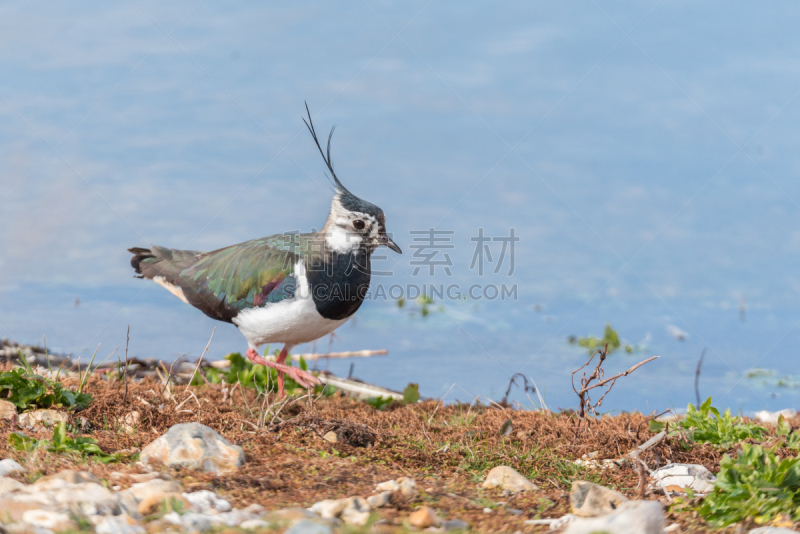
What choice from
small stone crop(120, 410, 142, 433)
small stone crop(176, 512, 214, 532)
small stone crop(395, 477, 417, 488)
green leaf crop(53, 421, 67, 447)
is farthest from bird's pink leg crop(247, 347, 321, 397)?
small stone crop(176, 512, 214, 532)

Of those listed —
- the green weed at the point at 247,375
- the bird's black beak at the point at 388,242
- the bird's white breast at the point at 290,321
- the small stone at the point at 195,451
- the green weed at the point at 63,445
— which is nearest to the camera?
the small stone at the point at 195,451

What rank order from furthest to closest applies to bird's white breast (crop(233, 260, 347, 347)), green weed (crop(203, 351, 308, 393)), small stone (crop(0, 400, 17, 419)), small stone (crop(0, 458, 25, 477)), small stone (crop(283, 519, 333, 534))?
green weed (crop(203, 351, 308, 393))
bird's white breast (crop(233, 260, 347, 347))
small stone (crop(0, 400, 17, 419))
small stone (crop(0, 458, 25, 477))
small stone (crop(283, 519, 333, 534))

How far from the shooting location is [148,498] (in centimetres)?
373

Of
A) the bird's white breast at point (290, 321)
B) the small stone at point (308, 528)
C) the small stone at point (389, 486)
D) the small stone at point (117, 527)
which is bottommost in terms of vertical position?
the small stone at point (117, 527)

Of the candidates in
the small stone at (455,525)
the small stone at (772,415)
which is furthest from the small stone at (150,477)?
the small stone at (772,415)

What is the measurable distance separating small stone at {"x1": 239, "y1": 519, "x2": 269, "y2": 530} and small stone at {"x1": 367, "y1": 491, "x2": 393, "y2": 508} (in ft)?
2.05

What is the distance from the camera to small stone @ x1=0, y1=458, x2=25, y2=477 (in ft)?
14.1

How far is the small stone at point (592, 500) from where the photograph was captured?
13.2 ft

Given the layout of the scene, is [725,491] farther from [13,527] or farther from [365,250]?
[365,250]

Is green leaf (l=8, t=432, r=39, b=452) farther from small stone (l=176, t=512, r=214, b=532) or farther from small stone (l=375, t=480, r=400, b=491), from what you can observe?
small stone (l=375, t=480, r=400, b=491)

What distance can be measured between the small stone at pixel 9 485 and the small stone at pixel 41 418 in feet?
4.51

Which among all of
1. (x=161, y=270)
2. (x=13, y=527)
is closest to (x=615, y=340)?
(x=161, y=270)

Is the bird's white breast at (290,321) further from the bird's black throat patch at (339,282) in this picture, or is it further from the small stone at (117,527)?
the small stone at (117,527)

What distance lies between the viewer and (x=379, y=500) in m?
3.86
